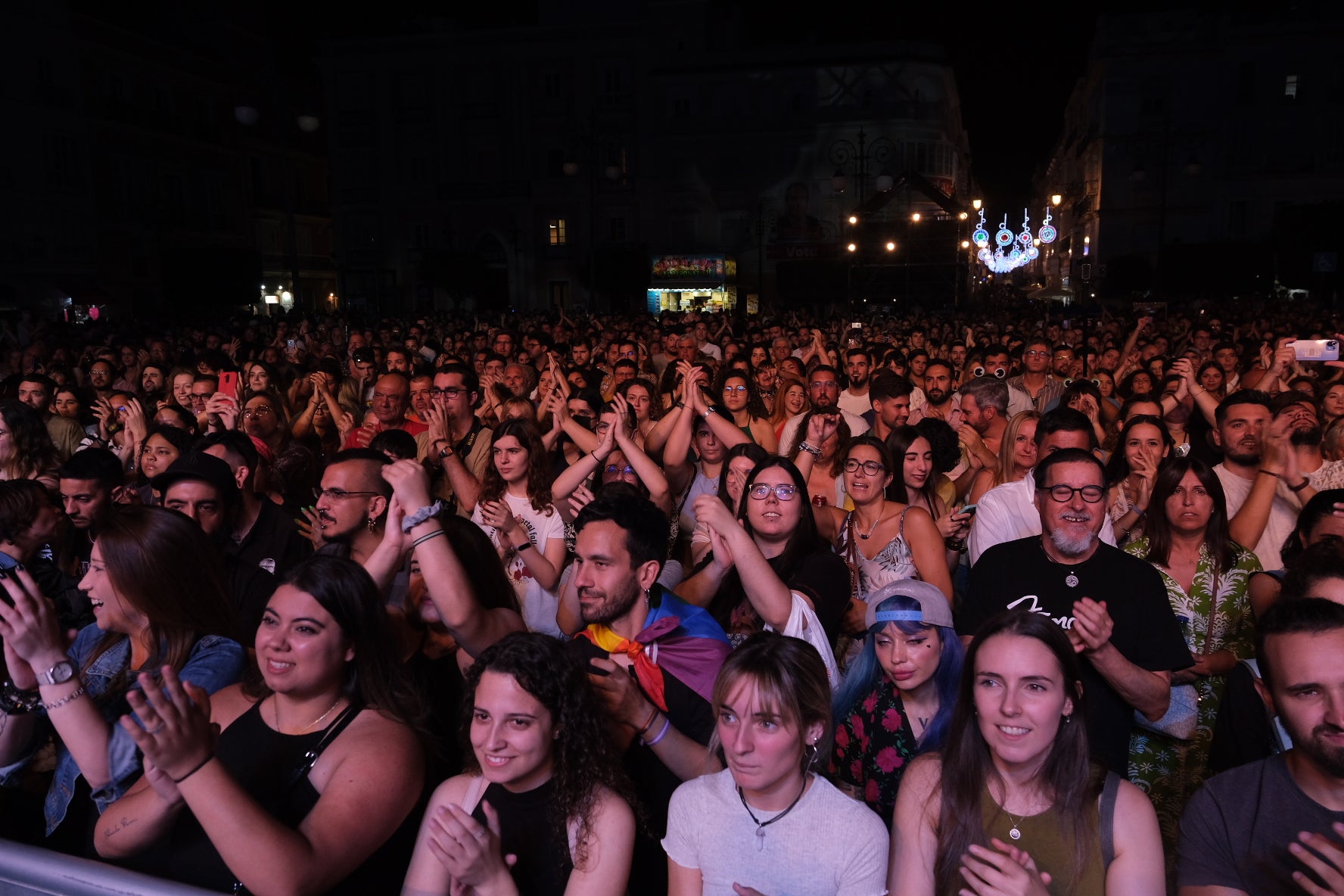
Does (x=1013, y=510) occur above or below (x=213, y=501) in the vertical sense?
below

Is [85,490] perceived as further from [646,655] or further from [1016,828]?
[1016,828]

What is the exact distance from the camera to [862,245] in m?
33.4

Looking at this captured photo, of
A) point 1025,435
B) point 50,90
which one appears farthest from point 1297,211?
point 50,90

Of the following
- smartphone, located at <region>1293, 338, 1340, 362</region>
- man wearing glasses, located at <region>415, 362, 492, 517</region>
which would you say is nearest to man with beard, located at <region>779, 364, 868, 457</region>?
man wearing glasses, located at <region>415, 362, 492, 517</region>

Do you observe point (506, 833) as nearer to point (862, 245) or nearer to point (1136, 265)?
point (862, 245)

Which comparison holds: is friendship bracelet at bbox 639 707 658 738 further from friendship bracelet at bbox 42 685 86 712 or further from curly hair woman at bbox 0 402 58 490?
curly hair woman at bbox 0 402 58 490

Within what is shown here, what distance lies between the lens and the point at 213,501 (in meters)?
4.26

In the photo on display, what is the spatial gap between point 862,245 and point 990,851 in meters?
32.7

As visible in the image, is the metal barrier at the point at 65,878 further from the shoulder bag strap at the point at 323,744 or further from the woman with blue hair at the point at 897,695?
the woman with blue hair at the point at 897,695

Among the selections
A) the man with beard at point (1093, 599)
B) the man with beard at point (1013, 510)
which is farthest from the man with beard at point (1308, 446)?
the man with beard at point (1093, 599)

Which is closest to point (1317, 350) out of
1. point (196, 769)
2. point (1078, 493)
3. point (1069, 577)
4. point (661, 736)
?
point (1078, 493)

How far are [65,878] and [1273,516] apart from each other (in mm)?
5129

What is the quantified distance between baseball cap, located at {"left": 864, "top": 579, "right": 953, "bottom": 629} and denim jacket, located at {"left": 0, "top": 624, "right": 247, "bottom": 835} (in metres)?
1.98

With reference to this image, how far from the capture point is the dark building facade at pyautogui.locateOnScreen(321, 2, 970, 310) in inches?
1875
